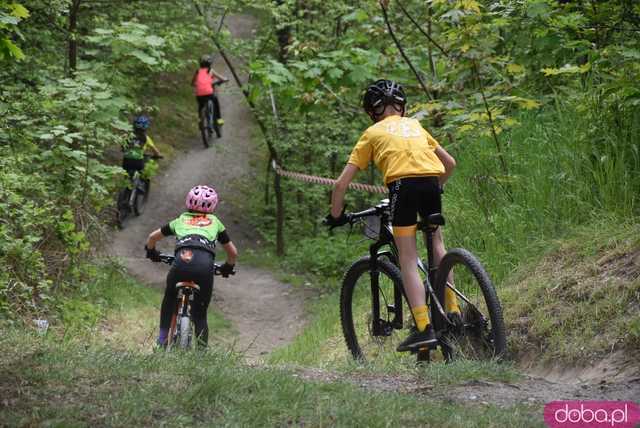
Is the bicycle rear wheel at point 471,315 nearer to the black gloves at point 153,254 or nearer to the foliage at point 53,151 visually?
the black gloves at point 153,254

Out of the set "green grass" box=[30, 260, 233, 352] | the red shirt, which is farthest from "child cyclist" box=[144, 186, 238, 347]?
the red shirt

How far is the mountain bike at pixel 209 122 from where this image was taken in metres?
22.6

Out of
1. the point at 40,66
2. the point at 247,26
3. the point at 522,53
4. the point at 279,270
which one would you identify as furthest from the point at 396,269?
the point at 247,26

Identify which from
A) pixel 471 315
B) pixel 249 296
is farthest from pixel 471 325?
pixel 249 296

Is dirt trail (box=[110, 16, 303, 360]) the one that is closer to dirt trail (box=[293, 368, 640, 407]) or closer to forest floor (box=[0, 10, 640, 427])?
dirt trail (box=[293, 368, 640, 407])

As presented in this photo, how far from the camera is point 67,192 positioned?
11.4 metres

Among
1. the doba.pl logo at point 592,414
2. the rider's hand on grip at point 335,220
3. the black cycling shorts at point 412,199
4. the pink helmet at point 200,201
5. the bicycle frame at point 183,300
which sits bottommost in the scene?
the bicycle frame at point 183,300

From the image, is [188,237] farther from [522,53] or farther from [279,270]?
[279,270]

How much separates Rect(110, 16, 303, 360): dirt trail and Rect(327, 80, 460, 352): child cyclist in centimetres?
194

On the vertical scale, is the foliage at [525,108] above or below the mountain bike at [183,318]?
above

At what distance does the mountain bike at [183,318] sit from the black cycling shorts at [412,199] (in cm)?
205

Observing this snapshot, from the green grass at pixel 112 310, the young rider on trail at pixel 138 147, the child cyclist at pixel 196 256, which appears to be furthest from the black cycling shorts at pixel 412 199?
the young rider on trail at pixel 138 147

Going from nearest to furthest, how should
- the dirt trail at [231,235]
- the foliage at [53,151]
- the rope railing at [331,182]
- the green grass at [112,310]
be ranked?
the foliage at [53,151], the green grass at [112,310], the rope railing at [331,182], the dirt trail at [231,235]

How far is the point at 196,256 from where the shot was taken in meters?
7.37
